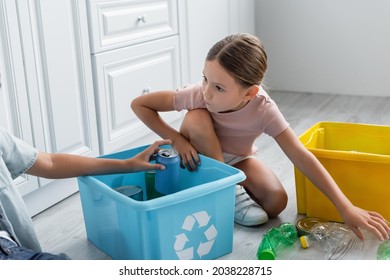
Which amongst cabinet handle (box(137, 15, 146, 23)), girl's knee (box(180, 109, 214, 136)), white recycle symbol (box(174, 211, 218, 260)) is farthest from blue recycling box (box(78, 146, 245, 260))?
cabinet handle (box(137, 15, 146, 23))

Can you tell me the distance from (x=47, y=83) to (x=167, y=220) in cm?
56

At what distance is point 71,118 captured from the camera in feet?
4.91

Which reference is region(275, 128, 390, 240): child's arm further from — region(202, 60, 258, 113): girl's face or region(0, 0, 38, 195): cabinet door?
region(0, 0, 38, 195): cabinet door

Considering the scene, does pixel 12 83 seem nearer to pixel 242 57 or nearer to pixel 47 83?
pixel 47 83

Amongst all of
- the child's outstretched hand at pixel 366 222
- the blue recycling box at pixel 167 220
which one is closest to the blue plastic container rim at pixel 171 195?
the blue recycling box at pixel 167 220

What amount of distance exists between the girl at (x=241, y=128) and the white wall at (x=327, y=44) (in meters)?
1.35

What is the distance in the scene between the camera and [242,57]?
121 cm

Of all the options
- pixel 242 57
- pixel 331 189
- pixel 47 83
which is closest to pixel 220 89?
pixel 242 57

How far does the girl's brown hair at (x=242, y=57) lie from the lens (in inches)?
47.3

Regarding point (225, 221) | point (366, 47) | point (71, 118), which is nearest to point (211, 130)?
point (225, 221)

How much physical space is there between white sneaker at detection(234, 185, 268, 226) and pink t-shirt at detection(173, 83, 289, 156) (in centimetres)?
14

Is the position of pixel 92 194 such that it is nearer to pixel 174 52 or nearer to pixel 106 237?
pixel 106 237

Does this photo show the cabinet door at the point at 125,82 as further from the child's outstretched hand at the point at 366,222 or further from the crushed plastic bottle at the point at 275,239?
the child's outstretched hand at the point at 366,222

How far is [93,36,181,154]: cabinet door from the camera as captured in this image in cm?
162
